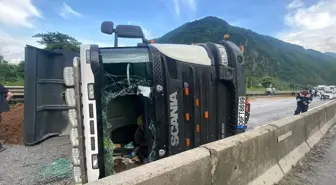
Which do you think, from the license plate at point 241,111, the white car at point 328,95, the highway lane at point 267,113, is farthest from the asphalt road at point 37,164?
the white car at point 328,95

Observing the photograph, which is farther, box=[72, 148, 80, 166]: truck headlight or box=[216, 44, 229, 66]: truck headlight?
box=[216, 44, 229, 66]: truck headlight

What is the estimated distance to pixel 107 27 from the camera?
4.20m

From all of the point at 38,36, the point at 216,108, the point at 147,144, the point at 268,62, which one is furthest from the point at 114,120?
the point at 268,62

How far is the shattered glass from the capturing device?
3.16 meters

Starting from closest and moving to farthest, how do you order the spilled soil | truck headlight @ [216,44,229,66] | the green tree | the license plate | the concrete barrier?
the concrete barrier, truck headlight @ [216,44,229,66], the license plate, the spilled soil, the green tree

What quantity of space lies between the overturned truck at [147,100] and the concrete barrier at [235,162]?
1.62 ft

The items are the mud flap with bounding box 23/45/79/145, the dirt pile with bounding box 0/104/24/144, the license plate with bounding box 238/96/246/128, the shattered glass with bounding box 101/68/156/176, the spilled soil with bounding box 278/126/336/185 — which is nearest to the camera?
the shattered glass with bounding box 101/68/156/176

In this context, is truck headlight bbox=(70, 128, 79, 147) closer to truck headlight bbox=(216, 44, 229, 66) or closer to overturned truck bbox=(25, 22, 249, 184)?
overturned truck bbox=(25, 22, 249, 184)

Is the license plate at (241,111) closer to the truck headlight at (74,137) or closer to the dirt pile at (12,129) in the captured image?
the truck headlight at (74,137)

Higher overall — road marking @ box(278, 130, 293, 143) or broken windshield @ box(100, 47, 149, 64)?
broken windshield @ box(100, 47, 149, 64)


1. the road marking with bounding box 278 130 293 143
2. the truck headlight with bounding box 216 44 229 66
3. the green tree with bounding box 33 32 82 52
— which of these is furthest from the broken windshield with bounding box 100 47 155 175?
the green tree with bounding box 33 32 82 52

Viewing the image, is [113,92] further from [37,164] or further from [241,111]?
[37,164]

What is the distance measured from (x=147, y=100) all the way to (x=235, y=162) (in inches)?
47.0

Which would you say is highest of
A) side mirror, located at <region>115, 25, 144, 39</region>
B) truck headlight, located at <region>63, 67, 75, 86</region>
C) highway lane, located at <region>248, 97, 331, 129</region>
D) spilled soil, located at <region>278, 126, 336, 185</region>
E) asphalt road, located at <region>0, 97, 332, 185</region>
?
side mirror, located at <region>115, 25, 144, 39</region>
